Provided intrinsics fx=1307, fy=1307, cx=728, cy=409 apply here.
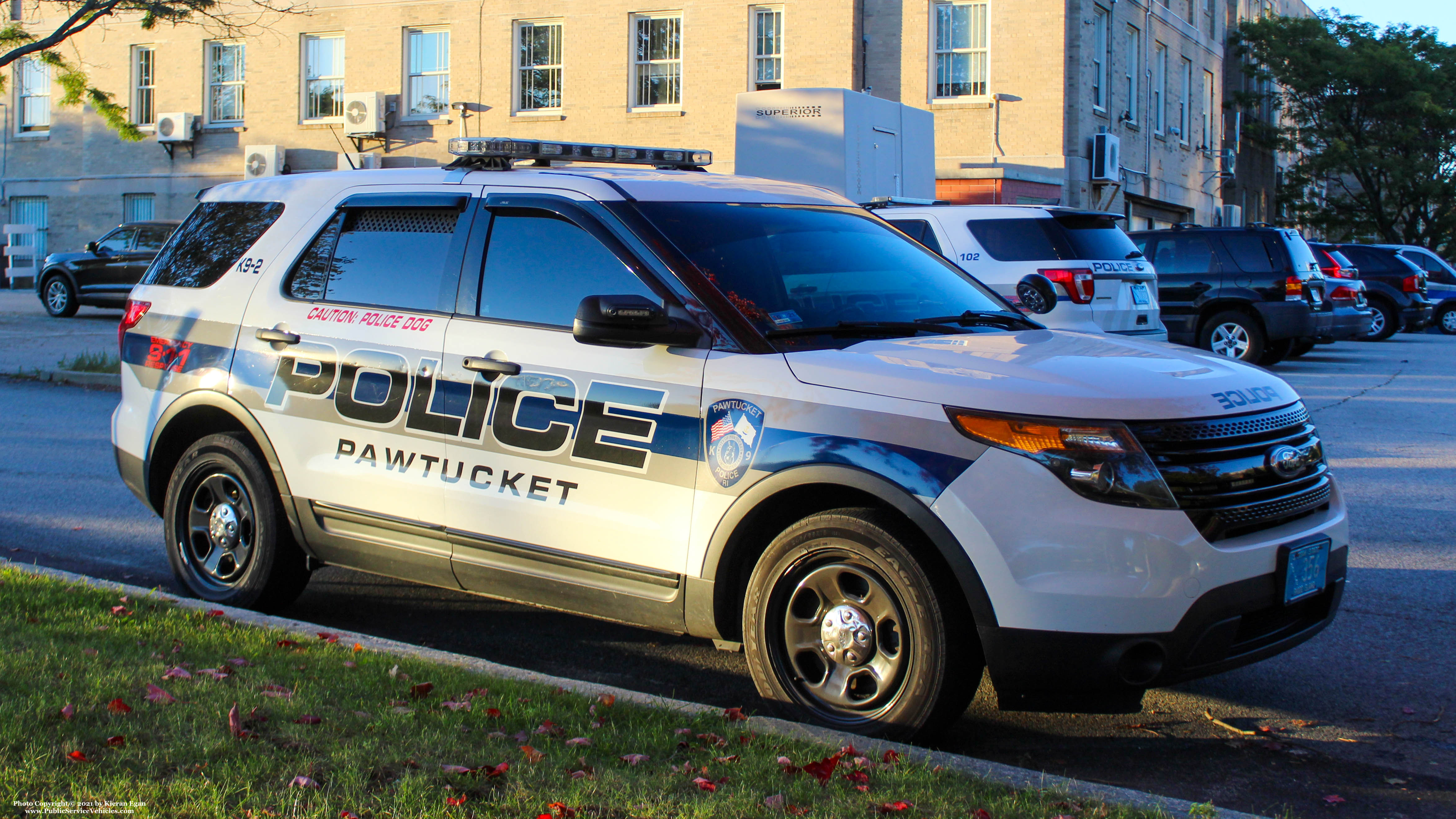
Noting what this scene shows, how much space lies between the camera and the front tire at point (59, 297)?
23.2 meters

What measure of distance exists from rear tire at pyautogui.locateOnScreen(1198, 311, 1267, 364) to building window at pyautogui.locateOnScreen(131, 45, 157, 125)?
26.2 m

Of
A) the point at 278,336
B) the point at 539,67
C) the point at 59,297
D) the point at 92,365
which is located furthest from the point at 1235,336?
the point at 59,297

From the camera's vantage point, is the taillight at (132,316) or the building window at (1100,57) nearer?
the taillight at (132,316)

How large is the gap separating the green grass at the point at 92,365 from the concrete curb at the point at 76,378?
7cm

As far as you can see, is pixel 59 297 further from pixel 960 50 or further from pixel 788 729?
pixel 788 729

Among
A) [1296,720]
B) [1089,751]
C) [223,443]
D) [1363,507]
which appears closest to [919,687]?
[1089,751]

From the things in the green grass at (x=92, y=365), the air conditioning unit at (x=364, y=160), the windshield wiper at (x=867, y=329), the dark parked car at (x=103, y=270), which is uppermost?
the air conditioning unit at (x=364, y=160)

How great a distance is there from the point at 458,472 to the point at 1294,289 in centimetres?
1459

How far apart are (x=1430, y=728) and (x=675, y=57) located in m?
23.9

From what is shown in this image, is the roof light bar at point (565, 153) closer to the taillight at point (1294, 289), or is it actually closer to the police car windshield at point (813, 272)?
the police car windshield at point (813, 272)

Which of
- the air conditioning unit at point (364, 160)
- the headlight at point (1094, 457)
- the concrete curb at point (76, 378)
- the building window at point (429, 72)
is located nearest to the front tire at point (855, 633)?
the headlight at point (1094, 457)

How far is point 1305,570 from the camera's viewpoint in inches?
157

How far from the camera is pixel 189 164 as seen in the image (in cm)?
3170

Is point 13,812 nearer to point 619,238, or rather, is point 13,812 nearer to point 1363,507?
point 619,238
